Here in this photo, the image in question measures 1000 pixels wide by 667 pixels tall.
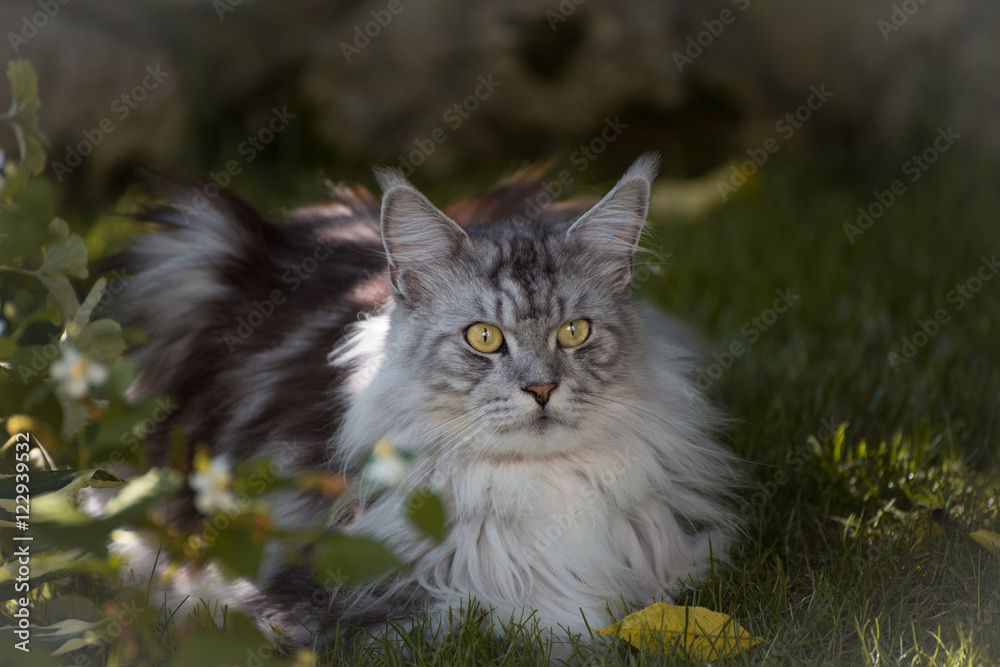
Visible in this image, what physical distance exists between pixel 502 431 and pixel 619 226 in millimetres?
695

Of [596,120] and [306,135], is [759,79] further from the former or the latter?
[306,135]

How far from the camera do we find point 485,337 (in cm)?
234

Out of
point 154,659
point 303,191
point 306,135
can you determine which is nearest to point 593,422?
point 154,659

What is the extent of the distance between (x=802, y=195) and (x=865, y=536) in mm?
3569

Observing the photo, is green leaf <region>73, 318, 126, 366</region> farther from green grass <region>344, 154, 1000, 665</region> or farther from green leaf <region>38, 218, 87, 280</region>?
green grass <region>344, 154, 1000, 665</region>

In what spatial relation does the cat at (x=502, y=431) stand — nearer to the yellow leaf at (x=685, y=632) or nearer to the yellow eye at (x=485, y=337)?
the yellow eye at (x=485, y=337)

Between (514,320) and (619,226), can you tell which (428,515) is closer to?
(514,320)

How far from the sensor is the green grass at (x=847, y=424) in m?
2.27

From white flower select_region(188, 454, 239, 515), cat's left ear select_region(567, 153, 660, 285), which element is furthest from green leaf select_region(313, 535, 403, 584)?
cat's left ear select_region(567, 153, 660, 285)

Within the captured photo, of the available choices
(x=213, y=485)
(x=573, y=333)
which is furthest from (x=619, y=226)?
(x=213, y=485)

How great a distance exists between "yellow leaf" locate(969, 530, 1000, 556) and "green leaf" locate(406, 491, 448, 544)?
1.85m

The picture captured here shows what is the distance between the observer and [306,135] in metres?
6.37

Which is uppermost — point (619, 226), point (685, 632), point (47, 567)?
point (619, 226)

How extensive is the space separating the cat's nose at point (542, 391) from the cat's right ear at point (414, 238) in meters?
0.42
